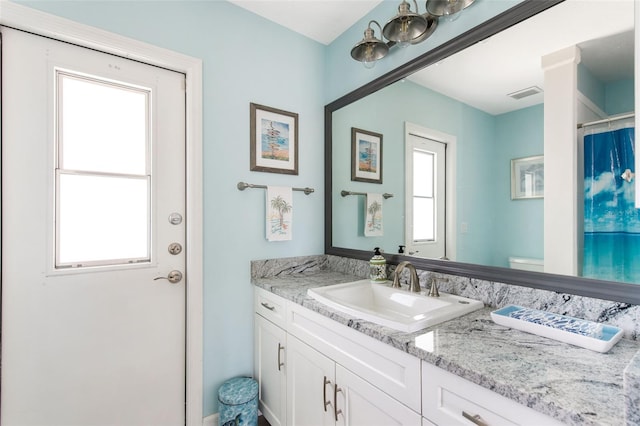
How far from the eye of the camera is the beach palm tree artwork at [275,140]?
1.95m

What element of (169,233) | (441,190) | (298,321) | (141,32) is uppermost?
(141,32)

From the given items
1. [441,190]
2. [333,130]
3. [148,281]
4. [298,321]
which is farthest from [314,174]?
[148,281]

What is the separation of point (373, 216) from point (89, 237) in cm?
155

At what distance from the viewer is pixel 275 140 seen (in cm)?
199

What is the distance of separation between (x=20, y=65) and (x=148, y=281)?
114 cm

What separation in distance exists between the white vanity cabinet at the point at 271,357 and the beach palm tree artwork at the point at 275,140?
35.4 inches

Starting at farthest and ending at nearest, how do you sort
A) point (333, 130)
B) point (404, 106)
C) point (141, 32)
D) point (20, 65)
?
point (333, 130)
point (404, 106)
point (141, 32)
point (20, 65)

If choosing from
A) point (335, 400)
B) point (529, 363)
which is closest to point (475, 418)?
point (529, 363)

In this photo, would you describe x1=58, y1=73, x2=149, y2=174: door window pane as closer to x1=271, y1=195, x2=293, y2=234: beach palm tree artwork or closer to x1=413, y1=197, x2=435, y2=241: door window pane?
x1=271, y1=195, x2=293, y2=234: beach palm tree artwork

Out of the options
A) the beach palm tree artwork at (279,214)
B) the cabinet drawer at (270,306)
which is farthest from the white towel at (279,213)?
the cabinet drawer at (270,306)

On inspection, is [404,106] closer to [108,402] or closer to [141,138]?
[141,138]

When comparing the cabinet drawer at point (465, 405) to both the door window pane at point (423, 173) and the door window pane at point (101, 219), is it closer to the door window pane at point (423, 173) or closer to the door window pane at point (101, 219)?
the door window pane at point (423, 173)

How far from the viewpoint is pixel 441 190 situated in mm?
1561

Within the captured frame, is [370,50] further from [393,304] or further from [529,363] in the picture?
[529,363]
